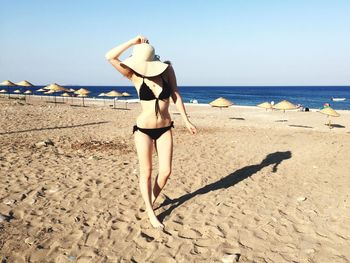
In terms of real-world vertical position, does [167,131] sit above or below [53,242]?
above

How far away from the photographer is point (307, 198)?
566cm

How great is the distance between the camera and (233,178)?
696cm

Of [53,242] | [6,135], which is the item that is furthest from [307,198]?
[6,135]

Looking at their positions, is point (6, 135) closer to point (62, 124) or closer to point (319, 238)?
point (62, 124)

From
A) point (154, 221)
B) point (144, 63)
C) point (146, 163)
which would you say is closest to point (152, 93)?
point (144, 63)

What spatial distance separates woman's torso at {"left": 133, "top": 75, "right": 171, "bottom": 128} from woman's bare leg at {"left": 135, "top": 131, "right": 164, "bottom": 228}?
18 centimetres

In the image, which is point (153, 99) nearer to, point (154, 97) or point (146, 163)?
point (154, 97)

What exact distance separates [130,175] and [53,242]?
305 centimetres

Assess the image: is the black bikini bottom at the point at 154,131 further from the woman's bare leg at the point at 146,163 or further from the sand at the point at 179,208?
the sand at the point at 179,208

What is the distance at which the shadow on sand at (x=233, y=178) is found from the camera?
16.9 feet

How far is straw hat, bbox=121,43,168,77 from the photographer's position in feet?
12.3

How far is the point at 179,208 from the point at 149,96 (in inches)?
77.9

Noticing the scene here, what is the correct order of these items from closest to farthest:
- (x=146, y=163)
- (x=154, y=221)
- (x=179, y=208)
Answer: (x=146, y=163) < (x=154, y=221) < (x=179, y=208)

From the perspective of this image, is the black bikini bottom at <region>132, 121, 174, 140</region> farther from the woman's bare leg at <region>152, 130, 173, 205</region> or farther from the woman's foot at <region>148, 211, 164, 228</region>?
the woman's foot at <region>148, 211, 164, 228</region>
